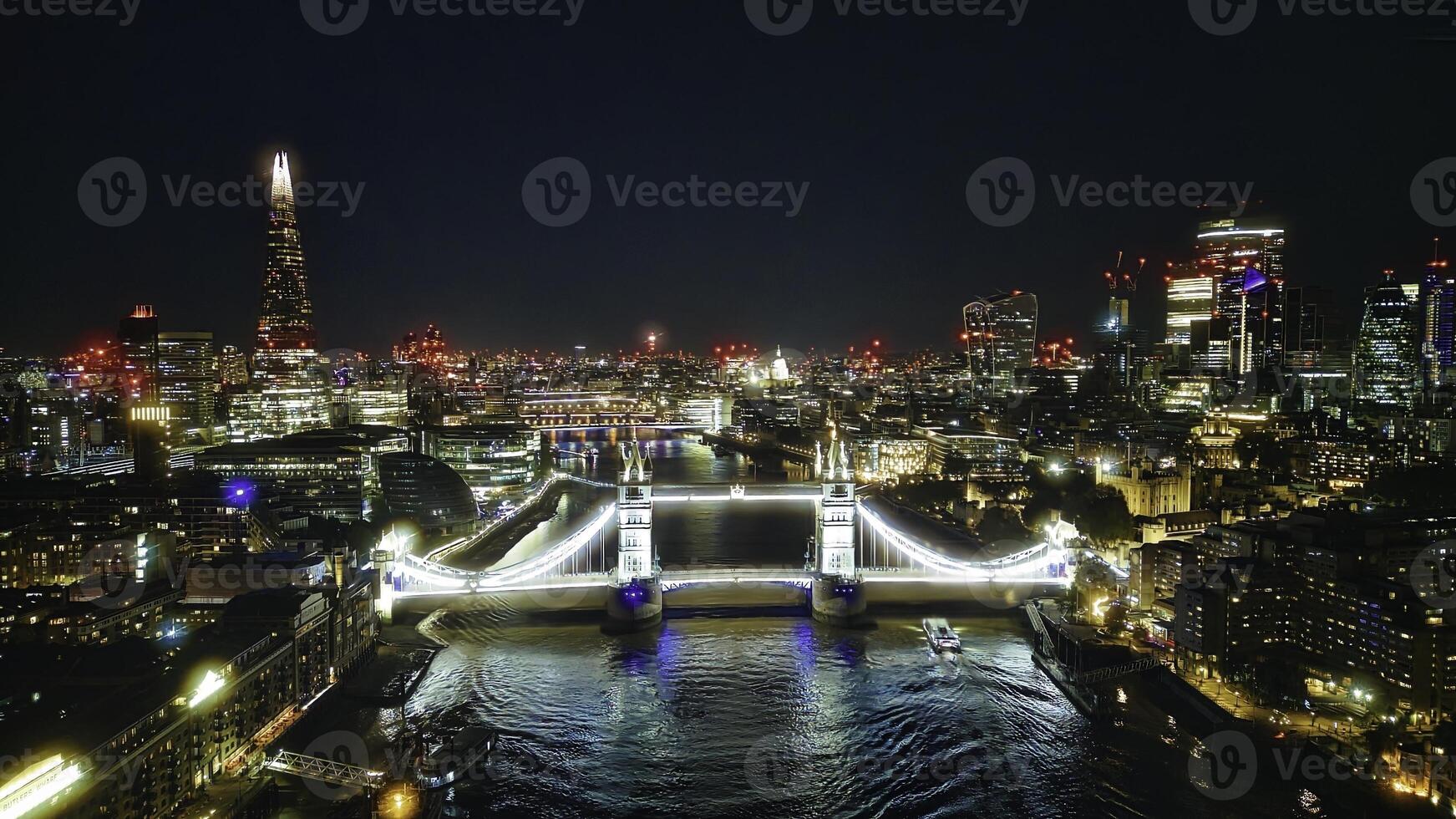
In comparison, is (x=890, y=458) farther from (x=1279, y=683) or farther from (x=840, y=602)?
(x=1279, y=683)

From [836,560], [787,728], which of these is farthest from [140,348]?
[787,728]

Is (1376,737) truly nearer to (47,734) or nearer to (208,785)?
(208,785)

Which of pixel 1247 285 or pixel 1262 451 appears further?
pixel 1247 285

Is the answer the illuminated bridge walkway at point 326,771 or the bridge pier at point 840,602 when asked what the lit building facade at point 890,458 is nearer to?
the bridge pier at point 840,602

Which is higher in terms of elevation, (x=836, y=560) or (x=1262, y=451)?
(x=1262, y=451)

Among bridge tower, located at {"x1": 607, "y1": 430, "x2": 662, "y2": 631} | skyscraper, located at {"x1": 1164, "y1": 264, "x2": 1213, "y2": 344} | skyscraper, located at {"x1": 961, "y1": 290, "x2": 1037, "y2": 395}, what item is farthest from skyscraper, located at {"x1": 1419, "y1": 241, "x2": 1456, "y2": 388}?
bridge tower, located at {"x1": 607, "y1": 430, "x2": 662, "y2": 631}

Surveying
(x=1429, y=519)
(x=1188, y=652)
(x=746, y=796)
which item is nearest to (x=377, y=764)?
(x=746, y=796)
